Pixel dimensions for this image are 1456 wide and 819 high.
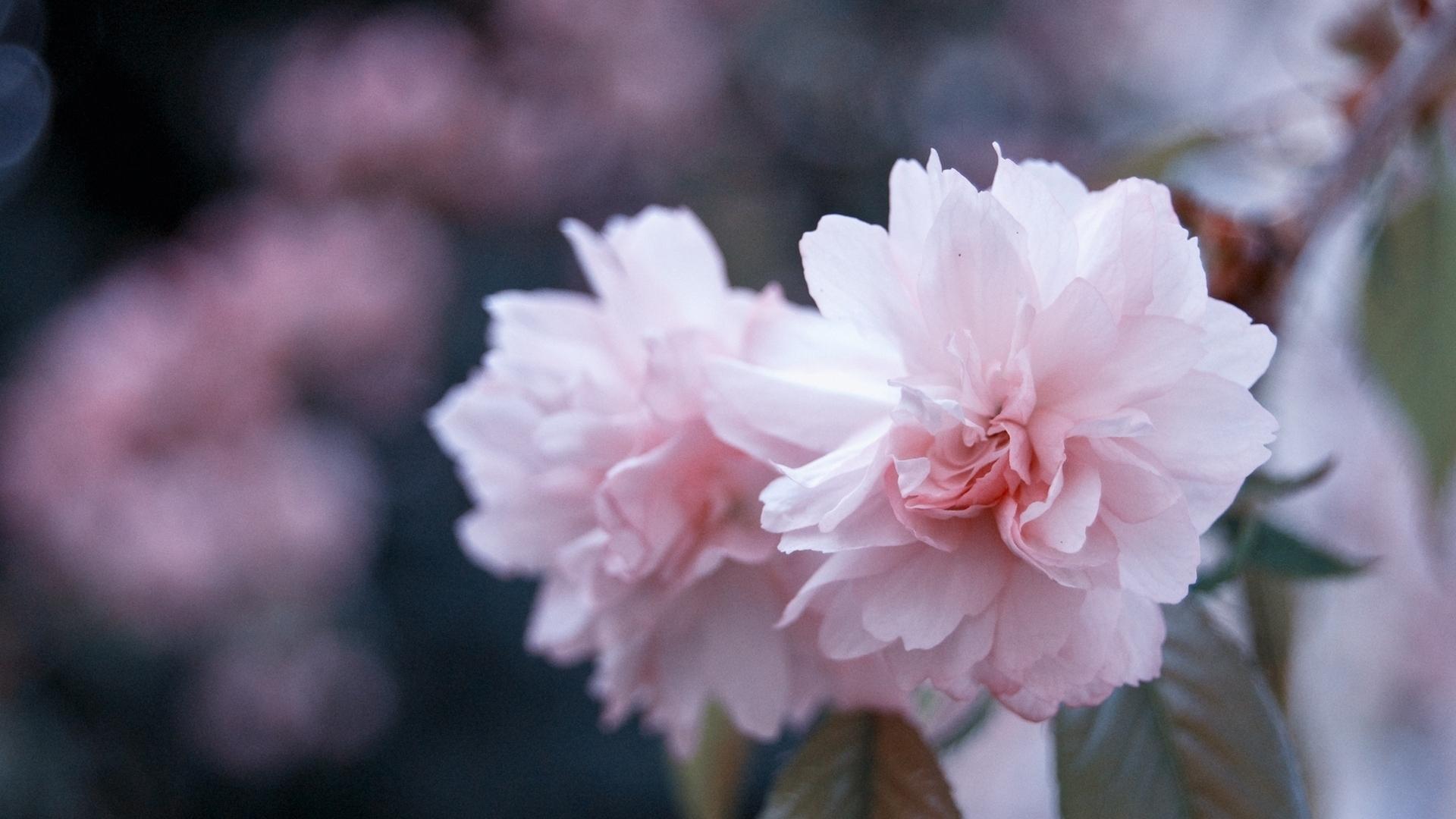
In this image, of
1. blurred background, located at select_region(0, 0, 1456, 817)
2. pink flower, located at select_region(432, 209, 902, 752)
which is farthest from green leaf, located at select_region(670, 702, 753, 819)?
blurred background, located at select_region(0, 0, 1456, 817)

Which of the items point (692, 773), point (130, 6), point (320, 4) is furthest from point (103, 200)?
point (692, 773)

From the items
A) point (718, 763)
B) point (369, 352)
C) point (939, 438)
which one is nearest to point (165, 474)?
point (369, 352)

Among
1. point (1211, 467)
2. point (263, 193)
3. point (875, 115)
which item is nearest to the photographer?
point (1211, 467)

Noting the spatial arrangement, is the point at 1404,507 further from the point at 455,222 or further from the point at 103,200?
the point at 103,200

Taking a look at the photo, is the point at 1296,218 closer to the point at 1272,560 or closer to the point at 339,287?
the point at 1272,560

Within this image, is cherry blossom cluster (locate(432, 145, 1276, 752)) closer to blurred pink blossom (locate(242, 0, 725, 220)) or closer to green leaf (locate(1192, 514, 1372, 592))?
green leaf (locate(1192, 514, 1372, 592))

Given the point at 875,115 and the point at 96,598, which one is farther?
the point at 875,115

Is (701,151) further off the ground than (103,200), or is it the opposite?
(103,200)
